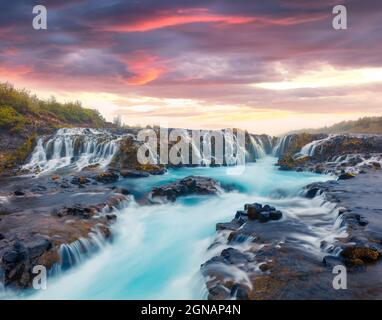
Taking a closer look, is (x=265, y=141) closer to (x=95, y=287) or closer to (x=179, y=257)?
(x=179, y=257)

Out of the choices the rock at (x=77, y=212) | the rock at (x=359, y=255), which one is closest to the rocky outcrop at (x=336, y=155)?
the rock at (x=359, y=255)

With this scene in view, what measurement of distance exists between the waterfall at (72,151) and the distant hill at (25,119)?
1.67 m

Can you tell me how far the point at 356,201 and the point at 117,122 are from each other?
61032 millimetres

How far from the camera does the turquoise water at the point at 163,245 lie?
1183 cm

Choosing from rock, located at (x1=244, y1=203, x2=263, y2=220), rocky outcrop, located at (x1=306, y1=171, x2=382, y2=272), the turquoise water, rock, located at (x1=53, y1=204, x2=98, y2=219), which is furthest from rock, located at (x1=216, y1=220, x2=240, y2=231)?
rock, located at (x1=53, y1=204, x2=98, y2=219)

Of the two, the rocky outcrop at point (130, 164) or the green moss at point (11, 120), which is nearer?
the rocky outcrop at point (130, 164)

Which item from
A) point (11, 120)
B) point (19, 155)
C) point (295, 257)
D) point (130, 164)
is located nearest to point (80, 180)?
point (130, 164)

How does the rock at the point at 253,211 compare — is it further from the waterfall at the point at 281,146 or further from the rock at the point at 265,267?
the waterfall at the point at 281,146

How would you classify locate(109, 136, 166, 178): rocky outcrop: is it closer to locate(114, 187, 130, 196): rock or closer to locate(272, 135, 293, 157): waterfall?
locate(114, 187, 130, 196): rock

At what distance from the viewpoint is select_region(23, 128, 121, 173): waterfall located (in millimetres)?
34281

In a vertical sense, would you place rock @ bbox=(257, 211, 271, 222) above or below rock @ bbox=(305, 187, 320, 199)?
below

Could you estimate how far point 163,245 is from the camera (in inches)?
635

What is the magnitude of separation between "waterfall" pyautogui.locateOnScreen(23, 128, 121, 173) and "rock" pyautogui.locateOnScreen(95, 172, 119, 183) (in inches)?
237

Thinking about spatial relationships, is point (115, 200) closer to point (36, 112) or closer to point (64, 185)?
point (64, 185)
